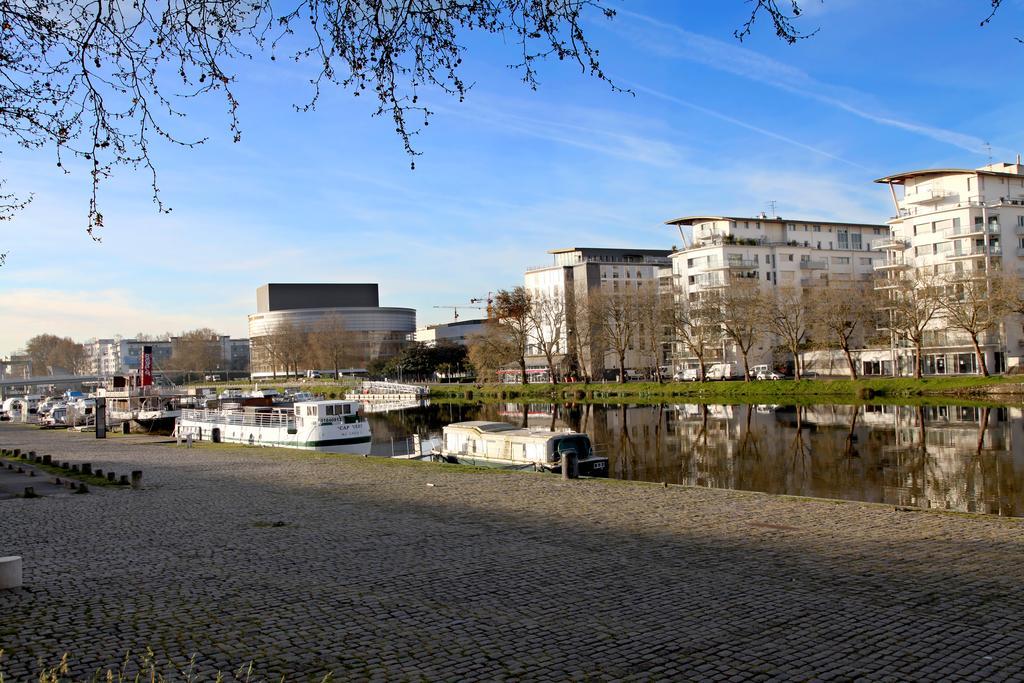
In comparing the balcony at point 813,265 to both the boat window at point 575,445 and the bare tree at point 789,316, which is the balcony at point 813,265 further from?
the boat window at point 575,445

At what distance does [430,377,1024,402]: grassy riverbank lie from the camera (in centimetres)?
6306

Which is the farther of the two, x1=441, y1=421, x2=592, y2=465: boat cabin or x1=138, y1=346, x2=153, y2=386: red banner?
x1=138, y1=346, x2=153, y2=386: red banner

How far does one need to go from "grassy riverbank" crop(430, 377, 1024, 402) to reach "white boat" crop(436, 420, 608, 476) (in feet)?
142

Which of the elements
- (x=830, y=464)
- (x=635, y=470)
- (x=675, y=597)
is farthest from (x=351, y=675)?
(x=830, y=464)

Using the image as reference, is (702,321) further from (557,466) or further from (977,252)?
(557,466)

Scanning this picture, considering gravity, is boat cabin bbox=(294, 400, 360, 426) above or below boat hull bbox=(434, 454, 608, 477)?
above

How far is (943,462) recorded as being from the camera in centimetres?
3225

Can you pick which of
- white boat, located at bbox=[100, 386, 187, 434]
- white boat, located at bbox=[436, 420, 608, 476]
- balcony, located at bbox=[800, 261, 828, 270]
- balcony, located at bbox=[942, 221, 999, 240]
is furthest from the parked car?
white boat, located at bbox=[436, 420, 608, 476]

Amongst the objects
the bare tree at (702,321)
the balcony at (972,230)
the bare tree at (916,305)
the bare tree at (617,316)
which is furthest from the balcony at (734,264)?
the bare tree at (916,305)

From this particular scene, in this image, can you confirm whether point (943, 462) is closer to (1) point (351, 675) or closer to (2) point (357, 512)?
(2) point (357, 512)

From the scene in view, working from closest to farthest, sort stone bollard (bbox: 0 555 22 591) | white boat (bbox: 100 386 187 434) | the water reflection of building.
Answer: stone bollard (bbox: 0 555 22 591), the water reflection of building, white boat (bbox: 100 386 187 434)

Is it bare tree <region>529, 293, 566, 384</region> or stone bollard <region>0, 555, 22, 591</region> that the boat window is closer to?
stone bollard <region>0, 555, 22, 591</region>

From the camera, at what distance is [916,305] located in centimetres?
6862

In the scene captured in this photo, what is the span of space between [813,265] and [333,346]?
9324 centimetres
